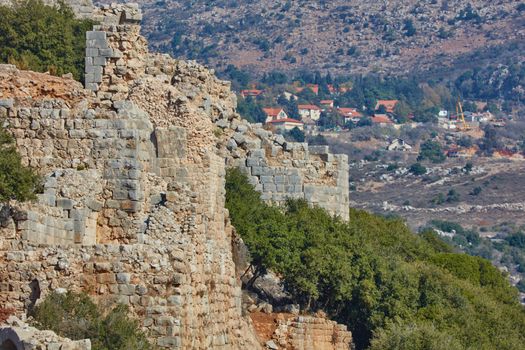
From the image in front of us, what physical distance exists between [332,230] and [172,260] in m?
14.1

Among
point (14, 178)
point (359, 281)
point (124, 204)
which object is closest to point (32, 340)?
point (14, 178)

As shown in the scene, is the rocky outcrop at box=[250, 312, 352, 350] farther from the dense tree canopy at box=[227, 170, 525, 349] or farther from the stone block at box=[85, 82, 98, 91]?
the stone block at box=[85, 82, 98, 91]

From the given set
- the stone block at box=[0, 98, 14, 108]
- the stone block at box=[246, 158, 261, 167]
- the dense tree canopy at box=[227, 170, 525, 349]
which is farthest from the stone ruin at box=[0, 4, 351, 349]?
the stone block at box=[246, 158, 261, 167]

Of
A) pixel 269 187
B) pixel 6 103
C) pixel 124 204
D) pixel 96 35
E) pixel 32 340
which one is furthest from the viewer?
pixel 269 187

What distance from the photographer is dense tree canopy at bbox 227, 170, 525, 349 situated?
3831 cm

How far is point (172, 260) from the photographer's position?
27047 mm

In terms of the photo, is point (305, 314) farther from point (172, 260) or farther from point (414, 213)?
point (414, 213)

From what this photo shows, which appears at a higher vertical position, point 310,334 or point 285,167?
point 285,167

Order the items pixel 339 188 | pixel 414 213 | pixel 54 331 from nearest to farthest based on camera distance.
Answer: pixel 54 331 → pixel 339 188 → pixel 414 213

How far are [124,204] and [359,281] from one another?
9.56m

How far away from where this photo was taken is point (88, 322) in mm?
26000

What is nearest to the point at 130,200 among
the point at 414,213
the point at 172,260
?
the point at 172,260

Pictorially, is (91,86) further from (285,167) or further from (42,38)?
(285,167)

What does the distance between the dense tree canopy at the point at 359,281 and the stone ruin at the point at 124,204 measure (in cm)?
359
